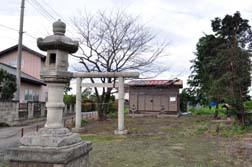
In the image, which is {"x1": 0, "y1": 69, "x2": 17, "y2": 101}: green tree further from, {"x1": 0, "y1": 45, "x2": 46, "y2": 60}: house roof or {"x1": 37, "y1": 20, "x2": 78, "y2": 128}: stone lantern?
{"x1": 37, "y1": 20, "x2": 78, "y2": 128}: stone lantern

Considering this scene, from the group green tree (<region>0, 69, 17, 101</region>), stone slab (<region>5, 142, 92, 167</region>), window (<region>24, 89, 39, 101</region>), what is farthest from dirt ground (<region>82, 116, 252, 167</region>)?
window (<region>24, 89, 39, 101</region>)

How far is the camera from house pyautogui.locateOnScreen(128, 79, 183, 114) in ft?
76.6

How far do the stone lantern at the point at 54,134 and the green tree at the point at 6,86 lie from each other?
1418 cm

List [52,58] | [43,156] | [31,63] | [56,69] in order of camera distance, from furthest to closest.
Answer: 1. [31,63]
2. [52,58]
3. [56,69]
4. [43,156]

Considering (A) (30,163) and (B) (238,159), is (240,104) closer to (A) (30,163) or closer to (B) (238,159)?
(B) (238,159)

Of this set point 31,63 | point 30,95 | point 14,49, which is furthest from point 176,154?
point 14,49

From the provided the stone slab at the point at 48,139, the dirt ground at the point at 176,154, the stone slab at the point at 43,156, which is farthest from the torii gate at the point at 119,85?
the stone slab at the point at 43,156

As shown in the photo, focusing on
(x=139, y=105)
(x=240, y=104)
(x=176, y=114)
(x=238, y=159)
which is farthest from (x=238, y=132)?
(x=139, y=105)

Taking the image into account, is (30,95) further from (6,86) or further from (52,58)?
(52,58)

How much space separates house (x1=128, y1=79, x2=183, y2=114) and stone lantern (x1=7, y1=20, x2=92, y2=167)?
19798 millimetres

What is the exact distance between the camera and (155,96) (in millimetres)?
23797

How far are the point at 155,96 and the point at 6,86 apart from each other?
40.0ft

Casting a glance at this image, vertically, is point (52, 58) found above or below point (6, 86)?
below

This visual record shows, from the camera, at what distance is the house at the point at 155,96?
23359mm
